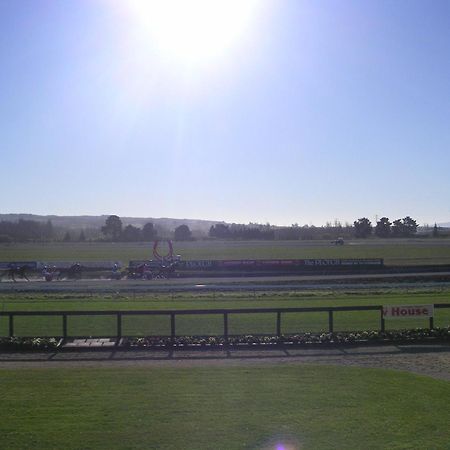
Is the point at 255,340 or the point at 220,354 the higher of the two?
the point at 255,340

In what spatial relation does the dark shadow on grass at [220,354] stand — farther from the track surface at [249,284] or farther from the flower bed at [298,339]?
the track surface at [249,284]

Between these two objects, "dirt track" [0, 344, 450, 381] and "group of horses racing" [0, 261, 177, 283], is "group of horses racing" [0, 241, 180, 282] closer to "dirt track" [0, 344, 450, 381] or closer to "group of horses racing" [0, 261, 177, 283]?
"group of horses racing" [0, 261, 177, 283]

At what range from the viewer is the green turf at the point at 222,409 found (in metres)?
8.05

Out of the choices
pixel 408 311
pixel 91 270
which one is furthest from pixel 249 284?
pixel 408 311

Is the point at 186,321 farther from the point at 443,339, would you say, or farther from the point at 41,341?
the point at 443,339

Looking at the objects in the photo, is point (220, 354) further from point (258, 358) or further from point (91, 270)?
point (91, 270)

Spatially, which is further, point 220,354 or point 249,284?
point 249,284

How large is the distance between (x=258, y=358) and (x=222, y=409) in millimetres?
5132

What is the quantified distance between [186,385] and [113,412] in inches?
84.8

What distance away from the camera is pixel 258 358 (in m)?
14.6

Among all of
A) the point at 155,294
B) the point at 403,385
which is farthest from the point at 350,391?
the point at 155,294

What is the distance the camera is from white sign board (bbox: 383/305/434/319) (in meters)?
18.0

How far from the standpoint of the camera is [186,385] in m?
11.2

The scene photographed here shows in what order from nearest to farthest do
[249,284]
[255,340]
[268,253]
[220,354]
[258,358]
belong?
1. [258,358]
2. [220,354]
3. [255,340]
4. [249,284]
5. [268,253]
